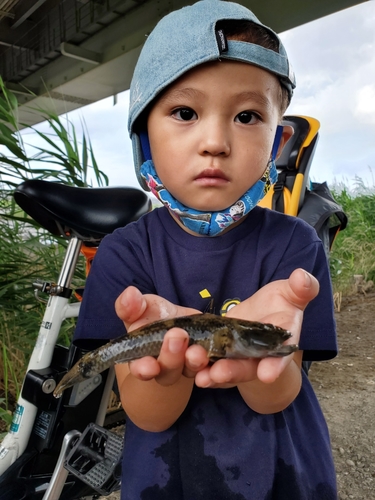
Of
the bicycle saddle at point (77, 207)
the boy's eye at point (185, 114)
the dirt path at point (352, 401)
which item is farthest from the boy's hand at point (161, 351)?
the dirt path at point (352, 401)

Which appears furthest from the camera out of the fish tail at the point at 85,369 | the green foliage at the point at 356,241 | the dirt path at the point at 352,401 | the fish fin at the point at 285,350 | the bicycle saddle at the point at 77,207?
the green foliage at the point at 356,241

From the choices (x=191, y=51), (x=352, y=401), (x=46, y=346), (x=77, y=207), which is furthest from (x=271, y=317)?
(x=352, y=401)

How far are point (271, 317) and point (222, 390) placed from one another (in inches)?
11.1

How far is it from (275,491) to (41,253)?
174 centimetres

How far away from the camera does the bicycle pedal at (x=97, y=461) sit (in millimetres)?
1433

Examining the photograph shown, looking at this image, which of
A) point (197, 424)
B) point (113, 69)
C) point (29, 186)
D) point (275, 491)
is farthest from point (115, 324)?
point (113, 69)

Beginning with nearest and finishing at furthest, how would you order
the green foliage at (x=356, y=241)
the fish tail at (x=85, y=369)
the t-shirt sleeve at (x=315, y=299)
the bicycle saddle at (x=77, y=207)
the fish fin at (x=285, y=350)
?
the fish fin at (x=285, y=350) < the fish tail at (x=85, y=369) < the t-shirt sleeve at (x=315, y=299) < the bicycle saddle at (x=77, y=207) < the green foliage at (x=356, y=241)

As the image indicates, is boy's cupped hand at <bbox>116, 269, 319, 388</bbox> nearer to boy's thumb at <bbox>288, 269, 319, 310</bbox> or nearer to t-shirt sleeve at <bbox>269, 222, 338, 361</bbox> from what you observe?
boy's thumb at <bbox>288, 269, 319, 310</bbox>

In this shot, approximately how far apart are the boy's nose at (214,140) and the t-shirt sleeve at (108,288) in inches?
11.4

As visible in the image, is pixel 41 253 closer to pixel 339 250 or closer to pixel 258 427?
pixel 258 427

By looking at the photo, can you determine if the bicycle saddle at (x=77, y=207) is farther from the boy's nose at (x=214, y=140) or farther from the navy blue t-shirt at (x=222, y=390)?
the boy's nose at (x=214, y=140)

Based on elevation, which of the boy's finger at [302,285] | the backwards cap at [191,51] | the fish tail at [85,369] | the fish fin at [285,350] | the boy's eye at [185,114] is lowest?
the fish tail at [85,369]

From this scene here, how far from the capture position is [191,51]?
2.94 ft

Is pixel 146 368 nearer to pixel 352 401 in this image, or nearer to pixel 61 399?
pixel 61 399
